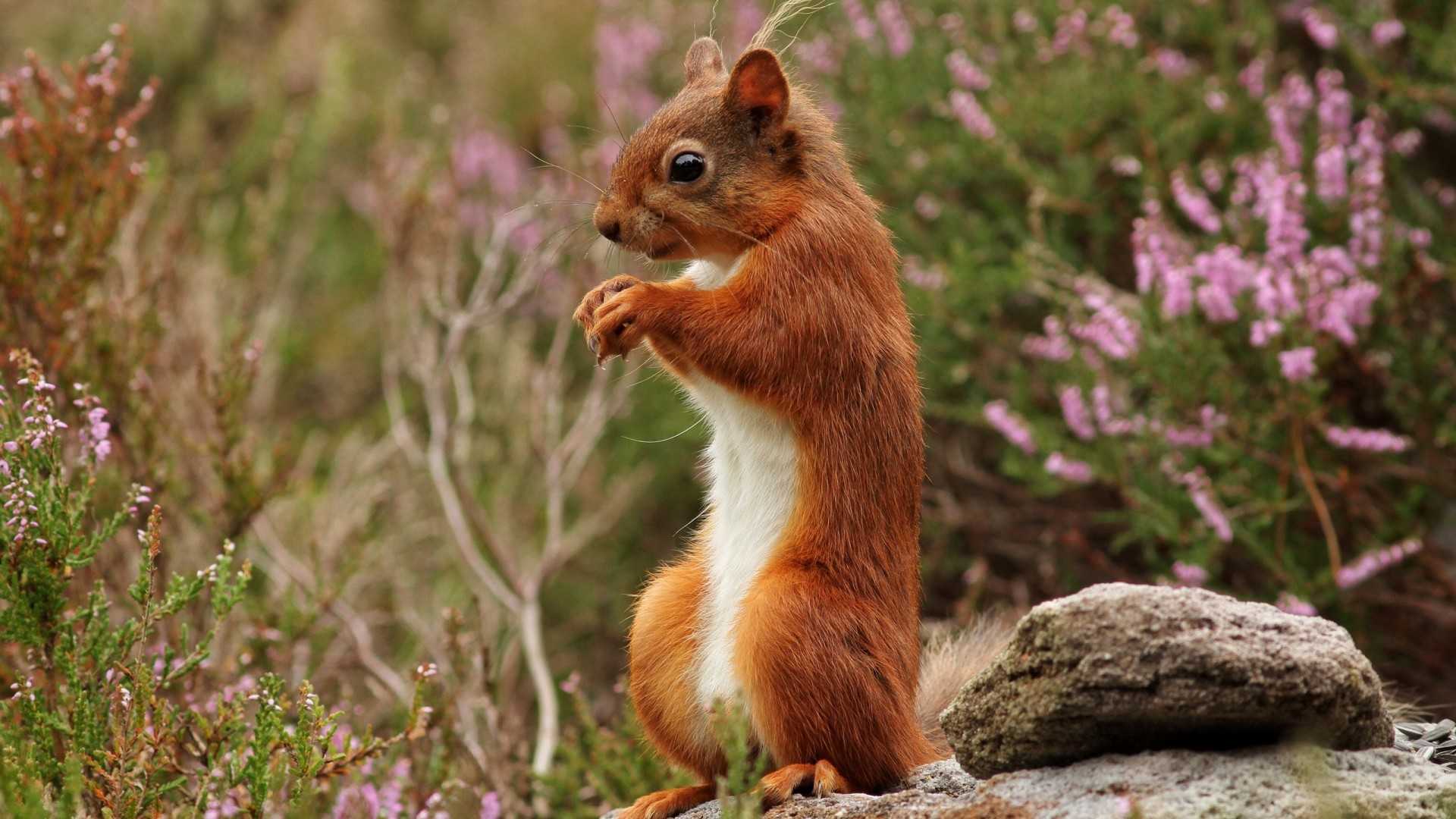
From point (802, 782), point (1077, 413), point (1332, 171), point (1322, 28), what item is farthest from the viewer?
point (1322, 28)

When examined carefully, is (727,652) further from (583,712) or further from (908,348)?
(583,712)

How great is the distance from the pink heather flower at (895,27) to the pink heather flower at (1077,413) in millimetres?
1868

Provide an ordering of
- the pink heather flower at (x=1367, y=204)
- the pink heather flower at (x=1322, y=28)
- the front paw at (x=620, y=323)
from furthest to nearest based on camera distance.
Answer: the pink heather flower at (x=1322, y=28) < the pink heather flower at (x=1367, y=204) < the front paw at (x=620, y=323)

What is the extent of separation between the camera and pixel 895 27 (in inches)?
224

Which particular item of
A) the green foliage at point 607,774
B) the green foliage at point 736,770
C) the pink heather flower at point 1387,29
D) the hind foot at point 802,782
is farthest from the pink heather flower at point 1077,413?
the green foliage at point 736,770

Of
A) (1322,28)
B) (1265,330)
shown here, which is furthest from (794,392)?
(1322,28)

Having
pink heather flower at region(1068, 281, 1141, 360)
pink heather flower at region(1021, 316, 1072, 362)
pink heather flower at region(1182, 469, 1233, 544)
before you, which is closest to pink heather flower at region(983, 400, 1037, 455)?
pink heather flower at region(1021, 316, 1072, 362)

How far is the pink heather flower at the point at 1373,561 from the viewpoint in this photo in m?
3.66

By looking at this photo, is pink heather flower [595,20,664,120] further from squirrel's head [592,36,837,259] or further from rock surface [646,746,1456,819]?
rock surface [646,746,1456,819]

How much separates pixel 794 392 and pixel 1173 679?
87cm

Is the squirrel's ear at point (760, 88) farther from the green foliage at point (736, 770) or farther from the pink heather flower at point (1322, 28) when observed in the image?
the pink heather flower at point (1322, 28)

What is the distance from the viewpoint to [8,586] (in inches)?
98.9

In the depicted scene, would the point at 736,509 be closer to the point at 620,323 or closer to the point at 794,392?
the point at 794,392

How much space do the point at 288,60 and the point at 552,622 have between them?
5.07 meters
